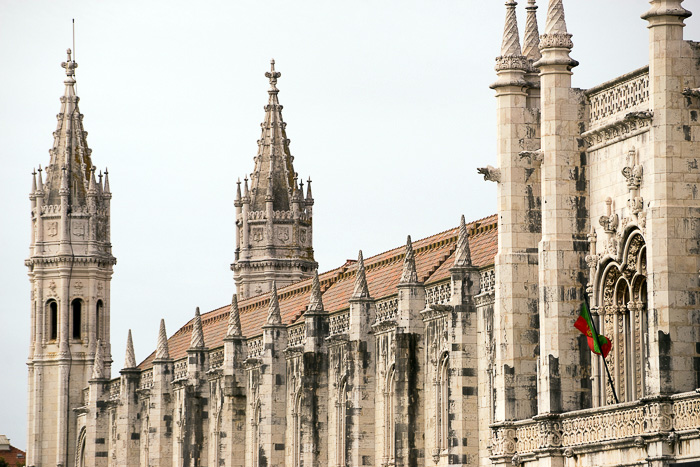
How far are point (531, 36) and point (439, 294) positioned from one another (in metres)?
12.3

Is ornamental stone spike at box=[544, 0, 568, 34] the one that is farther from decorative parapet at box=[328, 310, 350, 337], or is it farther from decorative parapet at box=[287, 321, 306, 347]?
decorative parapet at box=[287, 321, 306, 347]

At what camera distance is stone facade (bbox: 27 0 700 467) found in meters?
34.4

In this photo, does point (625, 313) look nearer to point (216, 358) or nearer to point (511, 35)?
point (511, 35)

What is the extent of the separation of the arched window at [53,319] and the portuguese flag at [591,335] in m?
63.4

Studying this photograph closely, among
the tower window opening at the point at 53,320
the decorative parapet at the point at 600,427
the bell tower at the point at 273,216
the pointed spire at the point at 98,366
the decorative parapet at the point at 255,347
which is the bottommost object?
the decorative parapet at the point at 600,427

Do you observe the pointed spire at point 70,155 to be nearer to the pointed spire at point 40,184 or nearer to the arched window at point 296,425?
the pointed spire at point 40,184

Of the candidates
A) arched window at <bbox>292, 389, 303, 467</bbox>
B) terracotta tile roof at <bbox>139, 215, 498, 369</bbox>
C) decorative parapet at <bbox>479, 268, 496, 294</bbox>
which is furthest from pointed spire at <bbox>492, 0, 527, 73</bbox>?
arched window at <bbox>292, 389, 303, 467</bbox>

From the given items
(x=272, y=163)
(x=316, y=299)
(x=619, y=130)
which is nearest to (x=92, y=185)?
(x=272, y=163)

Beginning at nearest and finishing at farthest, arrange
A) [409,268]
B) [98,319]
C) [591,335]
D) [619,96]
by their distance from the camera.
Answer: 1. [591,335]
2. [619,96]
3. [409,268]
4. [98,319]

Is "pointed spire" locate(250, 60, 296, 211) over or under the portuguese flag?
over

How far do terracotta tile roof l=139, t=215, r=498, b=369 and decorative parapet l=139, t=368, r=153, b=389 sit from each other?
4.78ft

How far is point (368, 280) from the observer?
64.9 m

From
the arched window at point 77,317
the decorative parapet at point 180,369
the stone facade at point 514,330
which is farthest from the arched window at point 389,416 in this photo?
the arched window at point 77,317

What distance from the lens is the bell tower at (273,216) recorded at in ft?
303
